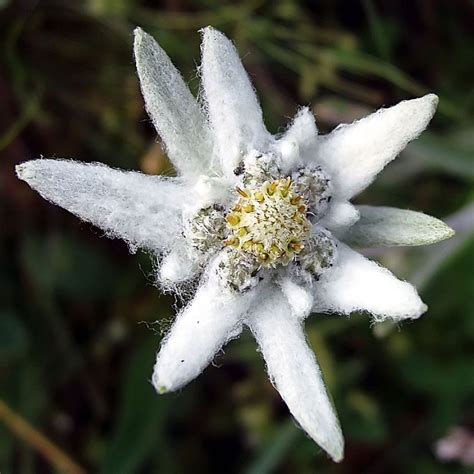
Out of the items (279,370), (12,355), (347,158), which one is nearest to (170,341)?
(279,370)

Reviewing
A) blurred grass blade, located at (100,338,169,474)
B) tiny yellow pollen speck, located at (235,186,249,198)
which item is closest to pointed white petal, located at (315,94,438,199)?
tiny yellow pollen speck, located at (235,186,249,198)

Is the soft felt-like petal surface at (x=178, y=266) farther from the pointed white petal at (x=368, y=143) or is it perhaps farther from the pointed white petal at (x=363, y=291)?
the pointed white petal at (x=368, y=143)

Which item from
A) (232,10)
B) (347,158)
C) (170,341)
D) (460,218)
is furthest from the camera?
(232,10)

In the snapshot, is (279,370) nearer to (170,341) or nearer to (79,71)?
(170,341)

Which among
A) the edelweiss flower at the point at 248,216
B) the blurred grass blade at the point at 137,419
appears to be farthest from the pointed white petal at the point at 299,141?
the blurred grass blade at the point at 137,419

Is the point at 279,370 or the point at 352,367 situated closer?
the point at 279,370

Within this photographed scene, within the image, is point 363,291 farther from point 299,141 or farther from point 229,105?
point 229,105
